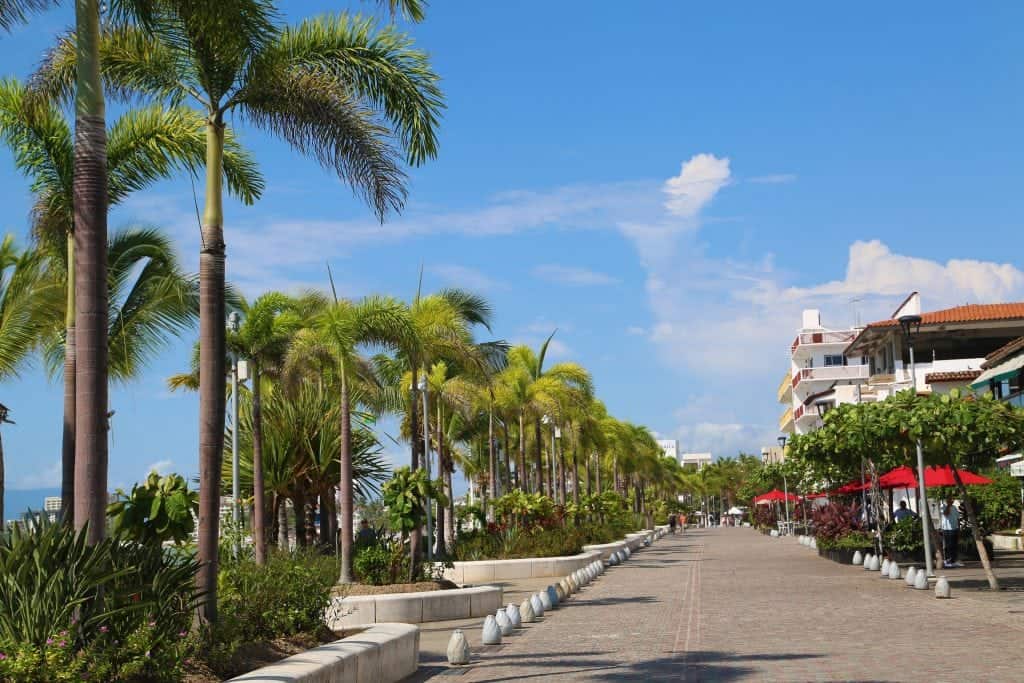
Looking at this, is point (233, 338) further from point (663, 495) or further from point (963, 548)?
point (663, 495)

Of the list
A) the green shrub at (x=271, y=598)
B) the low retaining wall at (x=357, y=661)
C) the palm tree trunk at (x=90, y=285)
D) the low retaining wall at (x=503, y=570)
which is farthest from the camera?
the low retaining wall at (x=503, y=570)

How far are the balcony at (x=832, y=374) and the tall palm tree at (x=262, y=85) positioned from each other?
88.2m

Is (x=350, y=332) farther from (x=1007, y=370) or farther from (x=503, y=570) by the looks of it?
(x=1007, y=370)

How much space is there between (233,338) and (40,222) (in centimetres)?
850

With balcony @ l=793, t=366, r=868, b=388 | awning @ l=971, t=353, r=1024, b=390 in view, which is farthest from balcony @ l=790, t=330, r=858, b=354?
awning @ l=971, t=353, r=1024, b=390

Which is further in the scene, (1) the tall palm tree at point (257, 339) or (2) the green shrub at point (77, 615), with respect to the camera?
(1) the tall palm tree at point (257, 339)

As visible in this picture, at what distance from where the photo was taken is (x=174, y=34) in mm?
13680

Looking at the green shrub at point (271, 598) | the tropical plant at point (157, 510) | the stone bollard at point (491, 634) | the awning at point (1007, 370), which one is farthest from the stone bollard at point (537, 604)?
the awning at point (1007, 370)

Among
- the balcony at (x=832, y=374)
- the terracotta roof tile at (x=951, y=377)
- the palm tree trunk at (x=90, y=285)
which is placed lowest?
the palm tree trunk at (x=90, y=285)

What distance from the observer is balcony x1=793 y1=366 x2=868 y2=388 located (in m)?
99.1

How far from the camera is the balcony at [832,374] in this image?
99062 millimetres

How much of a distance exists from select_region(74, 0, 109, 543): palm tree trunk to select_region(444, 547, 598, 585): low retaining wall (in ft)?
Answer: 71.2

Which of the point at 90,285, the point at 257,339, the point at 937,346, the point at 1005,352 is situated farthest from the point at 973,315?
the point at 90,285

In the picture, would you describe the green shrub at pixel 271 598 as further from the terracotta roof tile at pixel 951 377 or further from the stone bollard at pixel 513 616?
the terracotta roof tile at pixel 951 377
